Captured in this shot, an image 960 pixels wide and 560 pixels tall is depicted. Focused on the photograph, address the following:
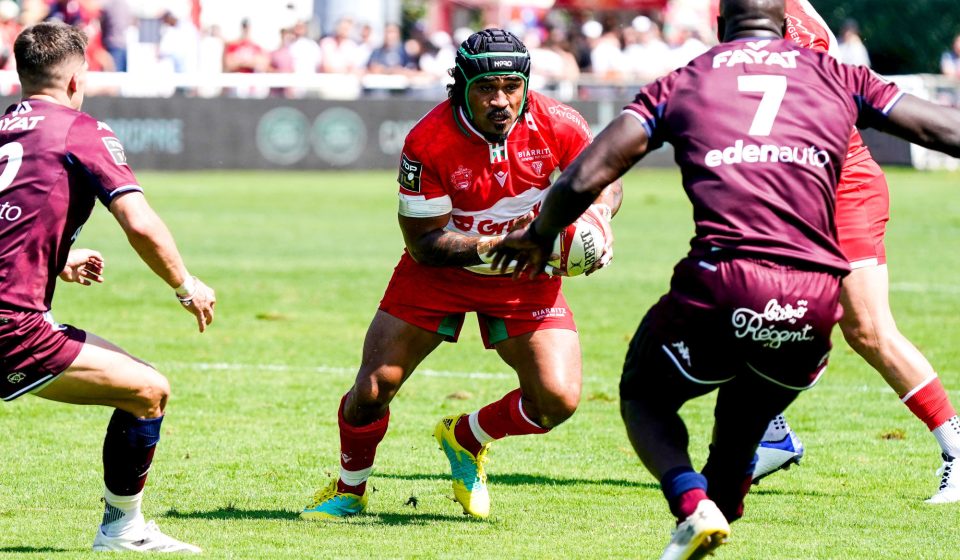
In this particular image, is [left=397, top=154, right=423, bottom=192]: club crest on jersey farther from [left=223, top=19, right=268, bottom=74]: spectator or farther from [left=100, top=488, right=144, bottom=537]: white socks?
[left=223, top=19, right=268, bottom=74]: spectator

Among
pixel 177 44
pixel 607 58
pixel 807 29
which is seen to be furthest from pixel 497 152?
pixel 607 58

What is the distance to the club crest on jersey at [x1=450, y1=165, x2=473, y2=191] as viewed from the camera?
21.3 feet

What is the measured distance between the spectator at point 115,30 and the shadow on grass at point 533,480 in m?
20.8

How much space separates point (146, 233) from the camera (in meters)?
5.44

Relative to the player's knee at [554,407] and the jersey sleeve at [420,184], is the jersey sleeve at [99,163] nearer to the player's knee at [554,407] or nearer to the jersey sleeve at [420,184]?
the jersey sleeve at [420,184]

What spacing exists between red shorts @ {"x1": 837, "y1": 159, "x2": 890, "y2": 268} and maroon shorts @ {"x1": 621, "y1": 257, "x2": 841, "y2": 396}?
6.64ft

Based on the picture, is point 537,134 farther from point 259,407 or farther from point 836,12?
point 836,12

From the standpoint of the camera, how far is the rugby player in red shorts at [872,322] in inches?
265

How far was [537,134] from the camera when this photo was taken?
6.59 m

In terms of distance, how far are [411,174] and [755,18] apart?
197cm

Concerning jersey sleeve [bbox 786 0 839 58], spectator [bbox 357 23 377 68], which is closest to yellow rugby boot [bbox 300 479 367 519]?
jersey sleeve [bbox 786 0 839 58]

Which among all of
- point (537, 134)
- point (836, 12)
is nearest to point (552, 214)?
point (537, 134)

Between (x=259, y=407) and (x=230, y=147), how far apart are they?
59.7 feet

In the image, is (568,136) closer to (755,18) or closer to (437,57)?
(755,18)
